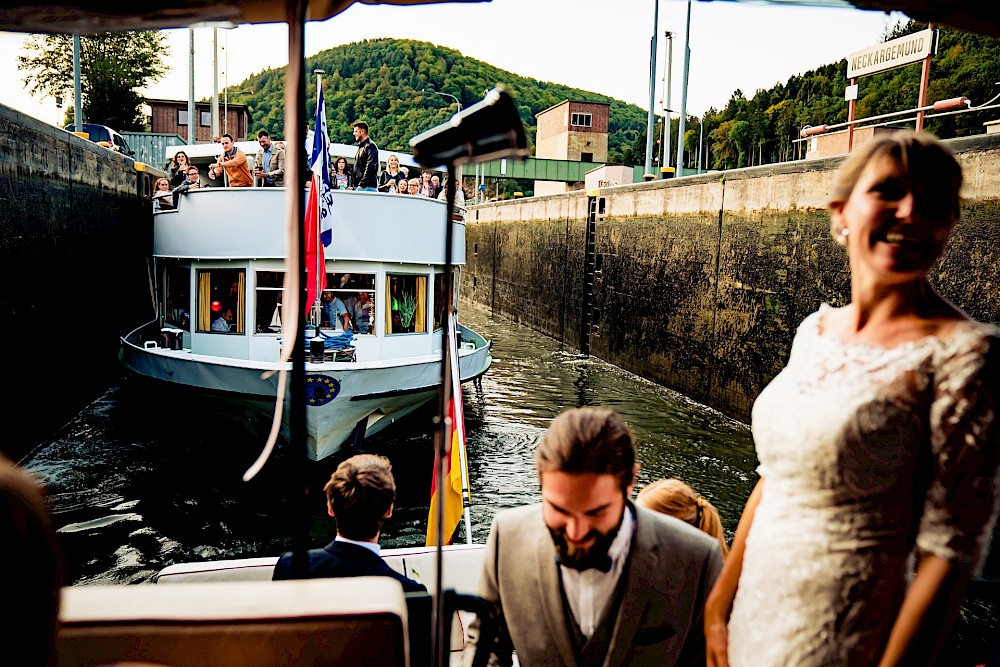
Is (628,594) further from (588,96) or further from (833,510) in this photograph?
(588,96)

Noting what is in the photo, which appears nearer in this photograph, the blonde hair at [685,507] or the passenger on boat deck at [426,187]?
the blonde hair at [685,507]

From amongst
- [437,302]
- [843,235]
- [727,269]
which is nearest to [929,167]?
[843,235]

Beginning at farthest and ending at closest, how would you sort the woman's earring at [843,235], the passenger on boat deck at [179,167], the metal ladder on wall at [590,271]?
the metal ladder on wall at [590,271] → the passenger on boat deck at [179,167] → the woman's earring at [843,235]

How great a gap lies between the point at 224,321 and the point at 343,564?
7.22 metres

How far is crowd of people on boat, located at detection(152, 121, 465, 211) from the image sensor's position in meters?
9.02

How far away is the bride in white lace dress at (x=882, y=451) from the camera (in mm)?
1155

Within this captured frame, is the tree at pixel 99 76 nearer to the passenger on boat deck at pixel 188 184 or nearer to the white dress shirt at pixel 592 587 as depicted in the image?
the passenger on boat deck at pixel 188 184

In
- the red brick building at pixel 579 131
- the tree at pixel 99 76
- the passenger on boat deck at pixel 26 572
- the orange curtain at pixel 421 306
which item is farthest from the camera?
the red brick building at pixel 579 131

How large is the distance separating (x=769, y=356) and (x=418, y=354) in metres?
4.79

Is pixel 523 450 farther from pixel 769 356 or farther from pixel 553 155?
pixel 553 155

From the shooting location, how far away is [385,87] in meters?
25.6

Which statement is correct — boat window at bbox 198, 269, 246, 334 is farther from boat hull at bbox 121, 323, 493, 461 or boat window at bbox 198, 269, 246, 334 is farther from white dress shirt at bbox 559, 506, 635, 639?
white dress shirt at bbox 559, 506, 635, 639

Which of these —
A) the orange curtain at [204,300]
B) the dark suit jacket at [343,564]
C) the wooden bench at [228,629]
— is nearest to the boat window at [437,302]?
the orange curtain at [204,300]

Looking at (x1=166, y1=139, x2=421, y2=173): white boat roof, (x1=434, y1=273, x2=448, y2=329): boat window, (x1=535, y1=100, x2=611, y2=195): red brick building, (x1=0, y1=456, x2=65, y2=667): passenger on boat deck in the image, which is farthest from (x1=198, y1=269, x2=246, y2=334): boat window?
(x1=535, y1=100, x2=611, y2=195): red brick building
